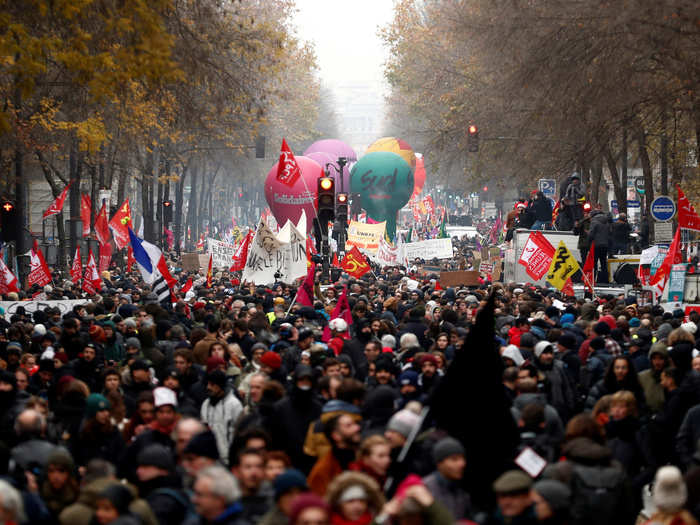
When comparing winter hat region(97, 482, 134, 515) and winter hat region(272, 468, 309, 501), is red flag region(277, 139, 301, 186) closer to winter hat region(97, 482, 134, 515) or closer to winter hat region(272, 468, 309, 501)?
winter hat region(97, 482, 134, 515)

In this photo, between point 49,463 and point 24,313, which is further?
point 24,313

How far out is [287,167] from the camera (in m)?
24.7

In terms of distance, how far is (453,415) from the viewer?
7.47 m

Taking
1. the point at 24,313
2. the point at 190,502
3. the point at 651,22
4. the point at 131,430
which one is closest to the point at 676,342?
the point at 131,430

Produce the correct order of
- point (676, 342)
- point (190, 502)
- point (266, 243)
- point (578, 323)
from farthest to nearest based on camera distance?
point (266, 243) < point (578, 323) < point (676, 342) < point (190, 502)

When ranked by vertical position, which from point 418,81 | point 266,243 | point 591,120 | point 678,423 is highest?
point 418,81

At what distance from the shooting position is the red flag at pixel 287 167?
79.5 ft

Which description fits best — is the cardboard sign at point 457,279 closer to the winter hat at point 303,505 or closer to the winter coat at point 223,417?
the winter coat at point 223,417

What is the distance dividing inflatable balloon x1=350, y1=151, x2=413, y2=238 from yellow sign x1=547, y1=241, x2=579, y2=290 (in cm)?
3097

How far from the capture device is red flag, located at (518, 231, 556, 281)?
22.4m

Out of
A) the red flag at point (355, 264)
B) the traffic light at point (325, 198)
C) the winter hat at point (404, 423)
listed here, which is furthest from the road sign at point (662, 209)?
the winter hat at point (404, 423)

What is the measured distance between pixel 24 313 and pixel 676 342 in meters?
11.3

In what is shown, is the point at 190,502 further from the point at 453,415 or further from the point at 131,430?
the point at 131,430

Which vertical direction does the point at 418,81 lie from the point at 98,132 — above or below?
above
